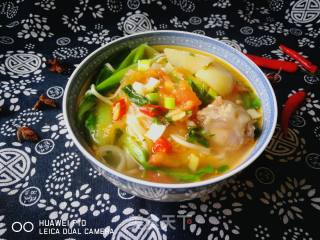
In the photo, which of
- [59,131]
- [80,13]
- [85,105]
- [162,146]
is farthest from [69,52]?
[162,146]

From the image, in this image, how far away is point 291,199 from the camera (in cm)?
170

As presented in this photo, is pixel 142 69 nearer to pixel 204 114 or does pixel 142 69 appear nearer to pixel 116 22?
pixel 204 114

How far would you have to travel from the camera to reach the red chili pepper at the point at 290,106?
200 centimetres

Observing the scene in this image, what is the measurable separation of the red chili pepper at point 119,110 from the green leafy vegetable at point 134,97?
0.04 m

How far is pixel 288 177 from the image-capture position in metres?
1.78

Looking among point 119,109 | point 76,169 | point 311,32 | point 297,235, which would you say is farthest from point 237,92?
point 311,32

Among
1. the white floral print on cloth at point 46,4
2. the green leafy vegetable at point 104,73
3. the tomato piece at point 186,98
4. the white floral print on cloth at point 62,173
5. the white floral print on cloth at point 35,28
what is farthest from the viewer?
the white floral print on cloth at point 46,4

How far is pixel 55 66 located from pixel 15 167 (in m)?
0.78

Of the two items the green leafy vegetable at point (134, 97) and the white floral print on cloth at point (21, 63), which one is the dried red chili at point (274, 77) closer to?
the green leafy vegetable at point (134, 97)

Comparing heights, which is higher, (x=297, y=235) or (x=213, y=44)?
(x=213, y=44)

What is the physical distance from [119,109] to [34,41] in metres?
1.24

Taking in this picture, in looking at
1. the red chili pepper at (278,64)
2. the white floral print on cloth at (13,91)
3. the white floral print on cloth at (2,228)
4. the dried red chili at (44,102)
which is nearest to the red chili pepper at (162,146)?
the white floral print on cloth at (2,228)

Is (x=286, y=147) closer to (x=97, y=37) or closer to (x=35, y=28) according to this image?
(x=97, y=37)

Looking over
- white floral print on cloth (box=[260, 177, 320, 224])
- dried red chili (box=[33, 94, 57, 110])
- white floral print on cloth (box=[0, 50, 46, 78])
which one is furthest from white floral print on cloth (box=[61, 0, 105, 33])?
white floral print on cloth (box=[260, 177, 320, 224])
